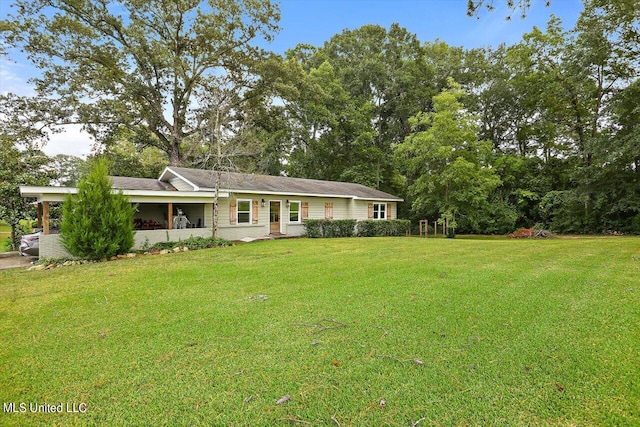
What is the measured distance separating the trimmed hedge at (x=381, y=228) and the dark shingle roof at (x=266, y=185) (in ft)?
6.68

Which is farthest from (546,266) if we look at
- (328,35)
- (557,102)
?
(328,35)

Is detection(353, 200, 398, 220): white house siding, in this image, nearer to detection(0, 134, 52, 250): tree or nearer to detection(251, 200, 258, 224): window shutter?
detection(251, 200, 258, 224): window shutter

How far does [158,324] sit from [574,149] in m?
27.1

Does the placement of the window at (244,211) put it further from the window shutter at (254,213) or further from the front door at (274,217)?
the front door at (274,217)

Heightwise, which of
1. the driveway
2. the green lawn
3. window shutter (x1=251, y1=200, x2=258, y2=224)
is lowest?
the green lawn

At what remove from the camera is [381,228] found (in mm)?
18719

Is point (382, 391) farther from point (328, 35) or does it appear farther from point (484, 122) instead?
point (328, 35)

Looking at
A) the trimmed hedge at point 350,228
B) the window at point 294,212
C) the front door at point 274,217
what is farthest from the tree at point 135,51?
the trimmed hedge at point 350,228

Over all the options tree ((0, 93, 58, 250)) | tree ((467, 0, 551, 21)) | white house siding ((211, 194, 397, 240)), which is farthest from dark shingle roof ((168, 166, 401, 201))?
tree ((467, 0, 551, 21))

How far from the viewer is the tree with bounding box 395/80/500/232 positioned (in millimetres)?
18016

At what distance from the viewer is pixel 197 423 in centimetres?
224

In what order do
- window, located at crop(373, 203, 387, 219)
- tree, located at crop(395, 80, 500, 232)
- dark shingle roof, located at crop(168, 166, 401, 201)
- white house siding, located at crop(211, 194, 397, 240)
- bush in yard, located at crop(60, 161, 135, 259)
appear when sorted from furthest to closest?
window, located at crop(373, 203, 387, 219) < tree, located at crop(395, 80, 500, 232) < white house siding, located at crop(211, 194, 397, 240) < dark shingle roof, located at crop(168, 166, 401, 201) < bush in yard, located at crop(60, 161, 135, 259)

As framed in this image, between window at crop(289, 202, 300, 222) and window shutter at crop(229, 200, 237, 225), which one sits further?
window at crop(289, 202, 300, 222)

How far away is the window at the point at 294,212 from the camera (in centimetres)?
1691
